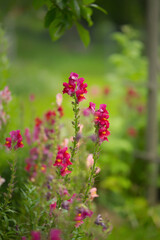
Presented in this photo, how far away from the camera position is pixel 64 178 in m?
1.56

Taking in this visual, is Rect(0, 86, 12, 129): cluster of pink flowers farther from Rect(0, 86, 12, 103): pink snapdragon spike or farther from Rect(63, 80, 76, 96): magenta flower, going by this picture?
Rect(63, 80, 76, 96): magenta flower

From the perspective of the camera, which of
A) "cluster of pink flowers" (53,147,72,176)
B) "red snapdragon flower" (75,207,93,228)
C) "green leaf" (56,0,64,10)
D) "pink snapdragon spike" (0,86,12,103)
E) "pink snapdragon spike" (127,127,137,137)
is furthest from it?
"pink snapdragon spike" (127,127,137,137)

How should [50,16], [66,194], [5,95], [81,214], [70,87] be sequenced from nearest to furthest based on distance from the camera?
[81,214]
[70,87]
[66,194]
[50,16]
[5,95]

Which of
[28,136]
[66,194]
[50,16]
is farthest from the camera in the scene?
[28,136]

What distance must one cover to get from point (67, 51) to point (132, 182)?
17551 mm

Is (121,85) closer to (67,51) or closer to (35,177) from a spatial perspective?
(35,177)

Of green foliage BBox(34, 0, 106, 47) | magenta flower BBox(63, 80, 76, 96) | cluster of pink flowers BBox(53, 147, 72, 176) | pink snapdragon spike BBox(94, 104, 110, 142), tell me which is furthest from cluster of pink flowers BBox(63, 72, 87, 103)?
→ green foliage BBox(34, 0, 106, 47)

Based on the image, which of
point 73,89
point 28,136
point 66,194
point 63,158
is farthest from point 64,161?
point 28,136

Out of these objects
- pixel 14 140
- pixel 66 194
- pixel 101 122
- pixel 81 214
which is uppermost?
pixel 101 122

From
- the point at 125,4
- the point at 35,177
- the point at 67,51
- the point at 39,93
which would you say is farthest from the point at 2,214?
the point at 67,51

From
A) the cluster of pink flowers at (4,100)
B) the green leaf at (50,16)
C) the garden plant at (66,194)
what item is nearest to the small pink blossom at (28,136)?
the cluster of pink flowers at (4,100)

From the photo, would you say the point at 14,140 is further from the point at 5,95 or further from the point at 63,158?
the point at 5,95

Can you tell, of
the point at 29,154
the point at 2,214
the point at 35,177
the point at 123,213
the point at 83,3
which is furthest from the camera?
the point at 123,213

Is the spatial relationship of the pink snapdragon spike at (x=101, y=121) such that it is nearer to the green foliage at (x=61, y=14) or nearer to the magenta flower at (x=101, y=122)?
the magenta flower at (x=101, y=122)
